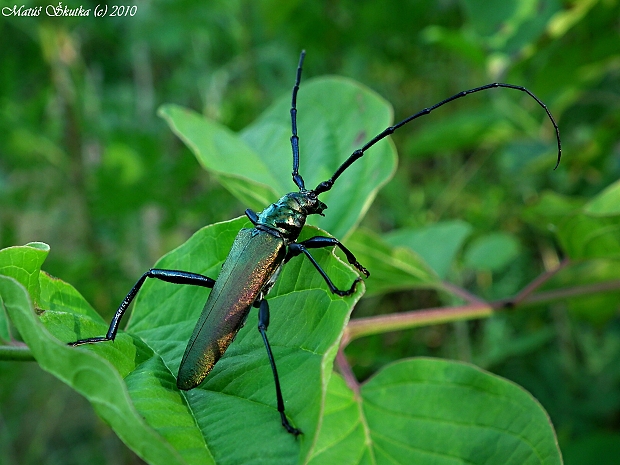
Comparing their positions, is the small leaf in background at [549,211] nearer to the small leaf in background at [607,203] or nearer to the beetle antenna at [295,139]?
the small leaf in background at [607,203]

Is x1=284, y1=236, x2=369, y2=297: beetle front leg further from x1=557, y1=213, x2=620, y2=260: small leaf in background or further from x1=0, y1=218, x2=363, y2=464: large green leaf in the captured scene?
x1=557, y1=213, x2=620, y2=260: small leaf in background

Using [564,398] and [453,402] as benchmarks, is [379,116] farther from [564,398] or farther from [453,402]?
[564,398]

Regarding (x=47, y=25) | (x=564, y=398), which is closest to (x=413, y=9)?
(x=47, y=25)

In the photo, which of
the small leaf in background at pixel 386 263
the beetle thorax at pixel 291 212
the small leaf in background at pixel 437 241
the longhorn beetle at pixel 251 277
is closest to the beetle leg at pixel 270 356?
the longhorn beetle at pixel 251 277

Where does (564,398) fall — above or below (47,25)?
below

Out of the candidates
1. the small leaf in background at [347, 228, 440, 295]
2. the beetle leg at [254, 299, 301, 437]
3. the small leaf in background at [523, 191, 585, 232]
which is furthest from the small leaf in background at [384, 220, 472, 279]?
the beetle leg at [254, 299, 301, 437]

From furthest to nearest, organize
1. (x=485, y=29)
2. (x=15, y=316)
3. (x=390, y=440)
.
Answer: (x=485, y=29) → (x=390, y=440) → (x=15, y=316)

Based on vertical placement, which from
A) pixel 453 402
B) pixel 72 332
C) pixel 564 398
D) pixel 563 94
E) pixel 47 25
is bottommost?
pixel 564 398
